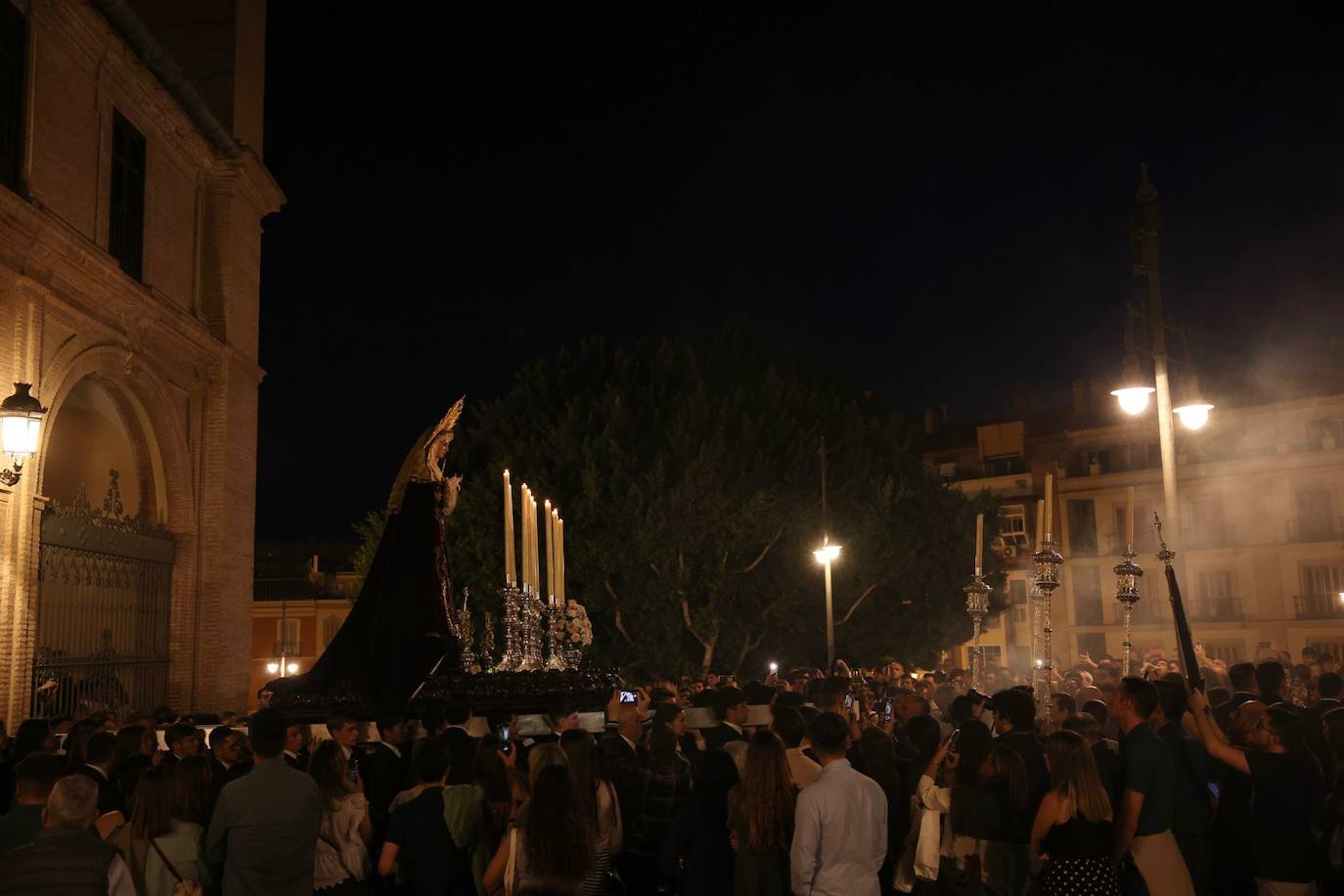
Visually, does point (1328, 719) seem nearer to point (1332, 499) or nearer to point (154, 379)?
point (154, 379)

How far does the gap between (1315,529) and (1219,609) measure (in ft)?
15.1

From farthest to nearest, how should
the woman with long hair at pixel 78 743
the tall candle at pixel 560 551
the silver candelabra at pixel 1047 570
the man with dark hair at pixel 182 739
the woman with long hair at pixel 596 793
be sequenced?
the tall candle at pixel 560 551 < the silver candelabra at pixel 1047 570 < the man with dark hair at pixel 182 739 < the woman with long hair at pixel 78 743 < the woman with long hair at pixel 596 793

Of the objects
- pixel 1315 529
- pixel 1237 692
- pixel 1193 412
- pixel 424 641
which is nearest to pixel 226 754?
pixel 424 641

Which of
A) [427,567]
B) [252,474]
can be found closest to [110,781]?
[427,567]

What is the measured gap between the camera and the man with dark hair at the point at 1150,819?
271 inches

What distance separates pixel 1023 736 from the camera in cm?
744

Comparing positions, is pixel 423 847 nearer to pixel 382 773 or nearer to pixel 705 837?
pixel 705 837

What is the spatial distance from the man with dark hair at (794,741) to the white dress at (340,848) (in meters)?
2.44

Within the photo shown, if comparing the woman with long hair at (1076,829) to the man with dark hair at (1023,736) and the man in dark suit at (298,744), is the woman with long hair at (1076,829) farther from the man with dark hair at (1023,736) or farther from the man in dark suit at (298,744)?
the man in dark suit at (298,744)

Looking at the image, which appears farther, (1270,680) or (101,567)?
(101,567)

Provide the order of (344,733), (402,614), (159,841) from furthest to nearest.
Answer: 1. (402,614)
2. (344,733)
3. (159,841)

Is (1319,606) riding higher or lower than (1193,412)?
lower

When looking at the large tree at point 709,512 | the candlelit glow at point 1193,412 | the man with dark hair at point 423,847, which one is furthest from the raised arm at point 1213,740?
the large tree at point 709,512

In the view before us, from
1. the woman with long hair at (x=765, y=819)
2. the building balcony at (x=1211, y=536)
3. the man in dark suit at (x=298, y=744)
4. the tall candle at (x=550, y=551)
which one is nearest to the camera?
Answer: the woman with long hair at (x=765, y=819)
